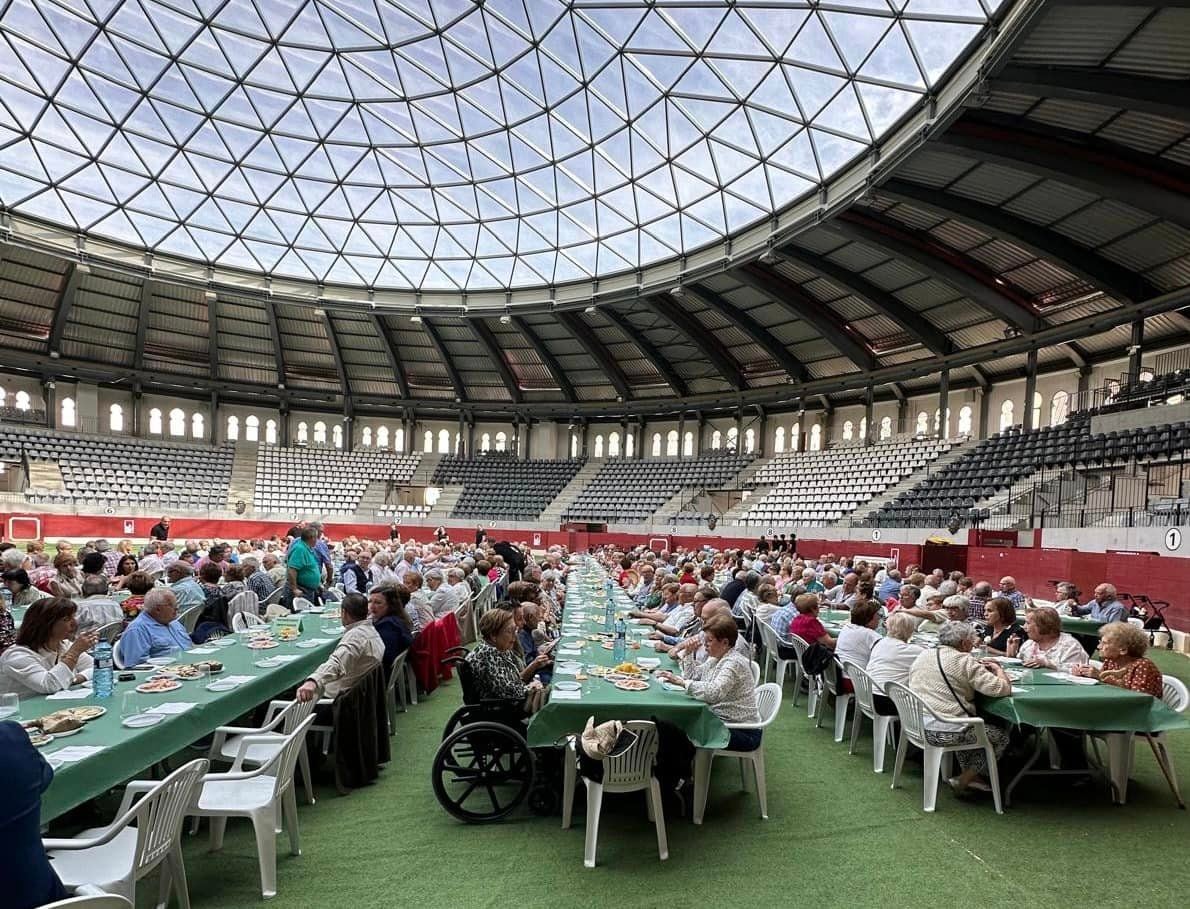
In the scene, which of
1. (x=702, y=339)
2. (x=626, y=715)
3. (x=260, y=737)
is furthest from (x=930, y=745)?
(x=702, y=339)

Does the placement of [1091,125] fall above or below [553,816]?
above

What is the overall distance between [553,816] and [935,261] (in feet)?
92.6

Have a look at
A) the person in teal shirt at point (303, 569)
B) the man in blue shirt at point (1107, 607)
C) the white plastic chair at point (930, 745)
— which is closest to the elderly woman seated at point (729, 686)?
the white plastic chair at point (930, 745)

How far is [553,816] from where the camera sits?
6.87 m

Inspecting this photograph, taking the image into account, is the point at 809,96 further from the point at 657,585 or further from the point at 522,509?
the point at 522,509

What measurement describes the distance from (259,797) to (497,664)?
238cm

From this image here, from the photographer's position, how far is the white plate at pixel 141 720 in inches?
215

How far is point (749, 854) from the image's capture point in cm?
613

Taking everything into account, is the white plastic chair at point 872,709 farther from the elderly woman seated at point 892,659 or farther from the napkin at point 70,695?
the napkin at point 70,695

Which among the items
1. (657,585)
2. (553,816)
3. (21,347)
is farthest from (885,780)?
(21,347)

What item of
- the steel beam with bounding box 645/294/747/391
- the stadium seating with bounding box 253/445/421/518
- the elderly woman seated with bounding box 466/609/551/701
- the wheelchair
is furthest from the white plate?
the stadium seating with bounding box 253/445/421/518

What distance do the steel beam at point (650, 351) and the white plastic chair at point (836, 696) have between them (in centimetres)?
3330

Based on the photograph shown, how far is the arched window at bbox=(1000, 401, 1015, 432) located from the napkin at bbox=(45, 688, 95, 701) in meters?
40.7

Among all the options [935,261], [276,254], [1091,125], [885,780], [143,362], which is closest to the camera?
[885,780]
